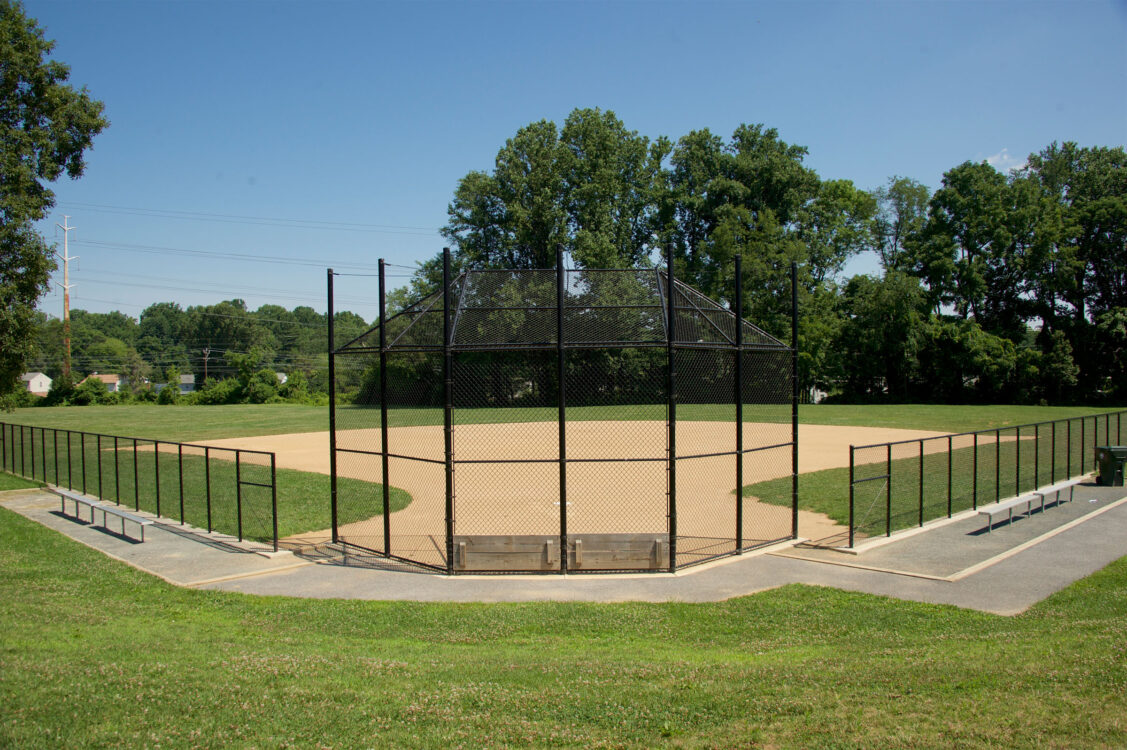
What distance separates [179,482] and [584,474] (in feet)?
36.5

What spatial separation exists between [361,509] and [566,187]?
3902cm

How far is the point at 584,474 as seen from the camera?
21.3 m

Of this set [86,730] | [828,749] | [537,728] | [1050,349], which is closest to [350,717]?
[537,728]

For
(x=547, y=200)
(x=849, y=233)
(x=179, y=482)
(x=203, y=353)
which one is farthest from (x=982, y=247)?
(x=203, y=353)

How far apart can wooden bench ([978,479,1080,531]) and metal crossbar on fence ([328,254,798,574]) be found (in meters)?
3.54

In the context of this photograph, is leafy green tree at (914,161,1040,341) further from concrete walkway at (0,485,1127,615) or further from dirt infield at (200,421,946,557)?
concrete walkway at (0,485,1127,615)

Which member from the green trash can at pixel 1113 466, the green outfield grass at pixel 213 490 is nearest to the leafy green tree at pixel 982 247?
the green trash can at pixel 1113 466

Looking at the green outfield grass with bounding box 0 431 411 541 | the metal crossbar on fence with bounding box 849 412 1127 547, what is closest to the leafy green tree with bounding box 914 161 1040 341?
the metal crossbar on fence with bounding box 849 412 1127 547

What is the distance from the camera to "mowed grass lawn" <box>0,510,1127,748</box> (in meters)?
4.35

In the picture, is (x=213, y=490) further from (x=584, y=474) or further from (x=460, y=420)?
(x=460, y=420)

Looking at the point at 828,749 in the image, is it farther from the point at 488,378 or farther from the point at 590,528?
the point at 488,378

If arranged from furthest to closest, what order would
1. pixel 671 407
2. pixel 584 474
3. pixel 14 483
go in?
1. pixel 584 474
2. pixel 14 483
3. pixel 671 407

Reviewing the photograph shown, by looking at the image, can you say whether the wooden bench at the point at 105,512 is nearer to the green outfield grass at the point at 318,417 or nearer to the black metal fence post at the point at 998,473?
the green outfield grass at the point at 318,417

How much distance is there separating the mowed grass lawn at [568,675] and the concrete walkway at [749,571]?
2.46ft
